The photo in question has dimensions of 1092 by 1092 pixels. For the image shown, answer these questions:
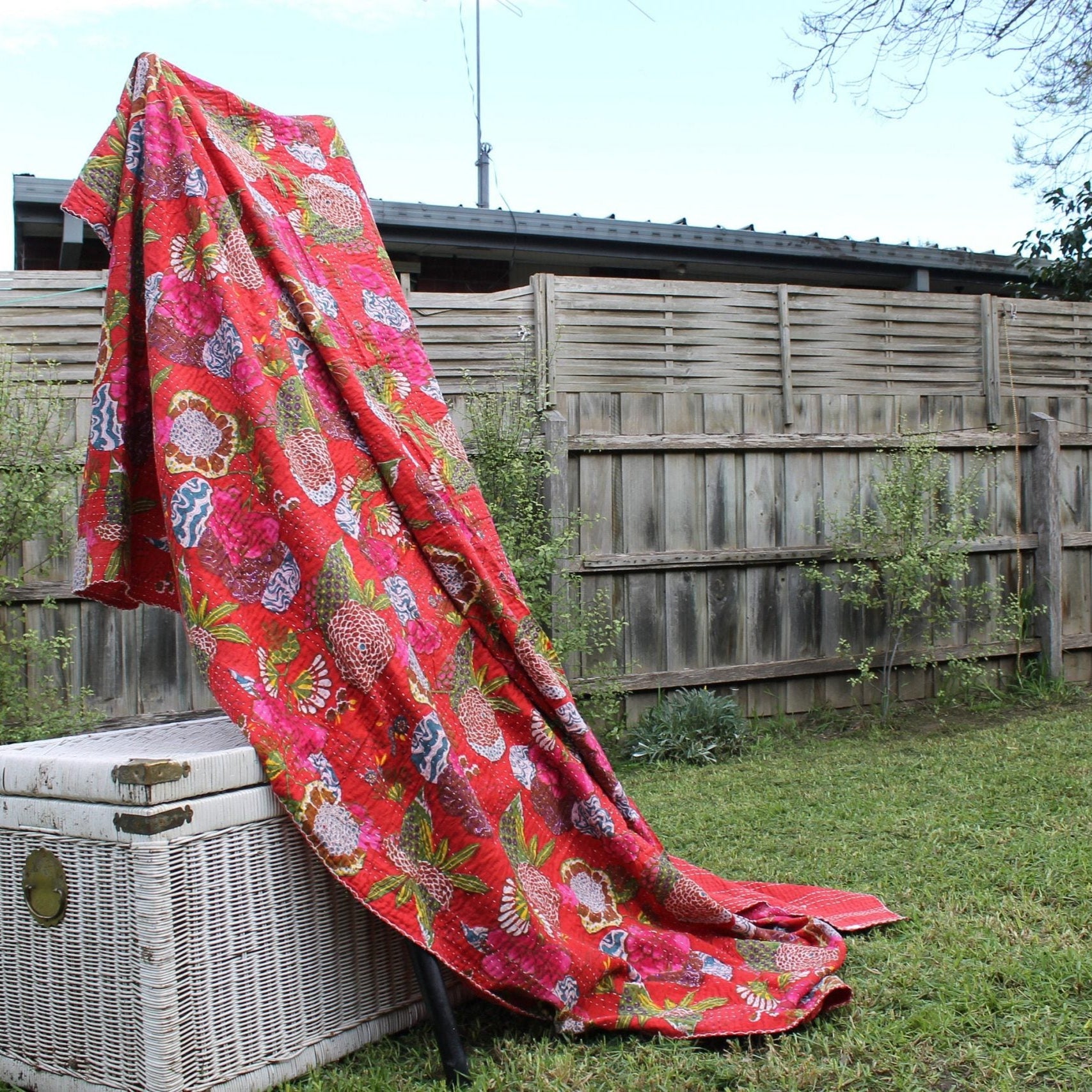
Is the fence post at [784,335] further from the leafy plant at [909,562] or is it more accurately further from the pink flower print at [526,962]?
the pink flower print at [526,962]

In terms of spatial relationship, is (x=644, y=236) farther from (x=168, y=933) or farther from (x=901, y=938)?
(x=168, y=933)

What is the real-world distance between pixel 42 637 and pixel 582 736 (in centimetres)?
303

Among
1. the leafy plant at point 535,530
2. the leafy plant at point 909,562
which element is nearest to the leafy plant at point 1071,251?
the leafy plant at point 909,562

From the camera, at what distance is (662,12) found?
A: 438cm

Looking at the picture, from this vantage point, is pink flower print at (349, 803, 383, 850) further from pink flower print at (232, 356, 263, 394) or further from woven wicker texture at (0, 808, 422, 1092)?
pink flower print at (232, 356, 263, 394)

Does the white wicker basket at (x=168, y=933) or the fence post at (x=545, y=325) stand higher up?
the fence post at (x=545, y=325)

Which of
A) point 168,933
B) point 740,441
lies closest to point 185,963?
point 168,933

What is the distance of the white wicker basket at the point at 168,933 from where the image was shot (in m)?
1.86

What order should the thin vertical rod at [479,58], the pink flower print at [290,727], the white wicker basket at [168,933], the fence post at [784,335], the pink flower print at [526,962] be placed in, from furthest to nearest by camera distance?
1. the fence post at [784,335]
2. the thin vertical rod at [479,58]
3. the pink flower print at [526,962]
4. the pink flower print at [290,727]
5. the white wicker basket at [168,933]

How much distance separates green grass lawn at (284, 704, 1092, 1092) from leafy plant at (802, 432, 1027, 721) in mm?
1076

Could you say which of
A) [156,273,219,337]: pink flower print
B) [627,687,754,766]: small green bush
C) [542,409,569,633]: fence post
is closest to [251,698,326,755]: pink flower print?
[156,273,219,337]: pink flower print

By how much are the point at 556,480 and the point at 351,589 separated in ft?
10.8

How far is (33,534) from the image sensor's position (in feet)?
14.1

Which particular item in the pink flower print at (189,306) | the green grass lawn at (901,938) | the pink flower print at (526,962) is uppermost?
the pink flower print at (189,306)
